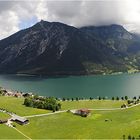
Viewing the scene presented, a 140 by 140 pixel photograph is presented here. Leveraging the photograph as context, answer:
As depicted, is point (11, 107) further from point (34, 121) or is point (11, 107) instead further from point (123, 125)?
point (123, 125)

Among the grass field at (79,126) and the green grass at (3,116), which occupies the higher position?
the green grass at (3,116)

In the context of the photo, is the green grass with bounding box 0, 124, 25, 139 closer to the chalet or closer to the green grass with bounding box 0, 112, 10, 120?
the chalet

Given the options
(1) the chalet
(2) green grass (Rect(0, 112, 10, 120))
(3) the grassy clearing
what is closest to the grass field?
(3) the grassy clearing

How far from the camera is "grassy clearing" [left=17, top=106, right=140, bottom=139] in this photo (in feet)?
443

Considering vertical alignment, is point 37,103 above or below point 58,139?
above

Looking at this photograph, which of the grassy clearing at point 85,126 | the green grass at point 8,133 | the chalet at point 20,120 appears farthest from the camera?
the chalet at point 20,120

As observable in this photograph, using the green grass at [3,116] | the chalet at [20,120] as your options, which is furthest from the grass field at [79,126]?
the green grass at [3,116]

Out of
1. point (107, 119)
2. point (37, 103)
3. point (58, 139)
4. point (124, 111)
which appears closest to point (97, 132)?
point (58, 139)

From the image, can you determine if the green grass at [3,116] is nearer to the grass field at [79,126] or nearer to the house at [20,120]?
the house at [20,120]

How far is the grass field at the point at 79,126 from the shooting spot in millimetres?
134275

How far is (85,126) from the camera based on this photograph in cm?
14875

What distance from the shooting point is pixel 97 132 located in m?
137

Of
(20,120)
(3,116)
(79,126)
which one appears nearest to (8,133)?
(20,120)

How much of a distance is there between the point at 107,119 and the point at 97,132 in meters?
27.1
